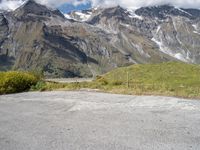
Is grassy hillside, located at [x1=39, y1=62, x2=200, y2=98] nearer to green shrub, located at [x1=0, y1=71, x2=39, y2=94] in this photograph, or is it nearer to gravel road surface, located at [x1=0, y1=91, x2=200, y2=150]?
green shrub, located at [x1=0, y1=71, x2=39, y2=94]

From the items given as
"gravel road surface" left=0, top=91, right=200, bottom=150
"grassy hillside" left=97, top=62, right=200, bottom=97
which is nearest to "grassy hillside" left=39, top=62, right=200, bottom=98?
"grassy hillside" left=97, top=62, right=200, bottom=97

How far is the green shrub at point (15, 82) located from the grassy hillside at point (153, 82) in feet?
6.57

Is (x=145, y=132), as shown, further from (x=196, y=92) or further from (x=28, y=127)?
(x=196, y=92)

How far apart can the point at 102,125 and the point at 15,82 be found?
2107 centimetres

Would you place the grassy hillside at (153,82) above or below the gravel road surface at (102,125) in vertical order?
below

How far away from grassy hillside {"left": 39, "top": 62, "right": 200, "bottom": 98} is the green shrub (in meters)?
2.00

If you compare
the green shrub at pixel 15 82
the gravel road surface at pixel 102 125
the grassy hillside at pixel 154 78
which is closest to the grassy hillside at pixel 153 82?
the grassy hillside at pixel 154 78

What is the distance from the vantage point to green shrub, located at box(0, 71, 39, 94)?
115 feet

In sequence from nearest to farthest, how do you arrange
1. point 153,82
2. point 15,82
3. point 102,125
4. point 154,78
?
point 102,125 → point 15,82 → point 153,82 → point 154,78

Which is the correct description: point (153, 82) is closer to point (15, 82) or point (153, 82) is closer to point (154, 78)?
point (154, 78)

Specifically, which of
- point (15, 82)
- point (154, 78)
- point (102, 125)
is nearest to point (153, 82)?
point (154, 78)

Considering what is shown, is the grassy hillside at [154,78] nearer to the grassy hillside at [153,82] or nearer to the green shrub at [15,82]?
the grassy hillside at [153,82]

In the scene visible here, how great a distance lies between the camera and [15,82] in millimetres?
35938

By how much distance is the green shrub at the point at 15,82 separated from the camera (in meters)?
35.0
